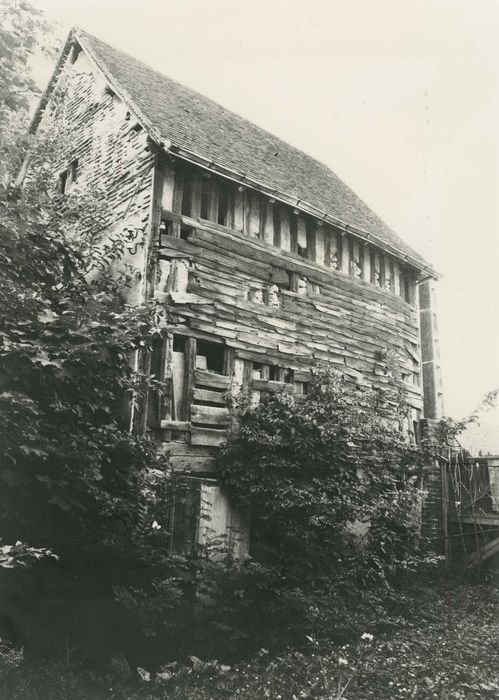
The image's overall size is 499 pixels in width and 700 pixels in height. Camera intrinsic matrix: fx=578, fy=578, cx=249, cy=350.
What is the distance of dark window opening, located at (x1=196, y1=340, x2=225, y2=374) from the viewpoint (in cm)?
1032

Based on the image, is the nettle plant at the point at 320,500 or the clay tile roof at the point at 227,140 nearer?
the nettle plant at the point at 320,500

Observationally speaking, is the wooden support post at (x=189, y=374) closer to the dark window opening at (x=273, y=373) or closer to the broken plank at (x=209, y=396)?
the broken plank at (x=209, y=396)

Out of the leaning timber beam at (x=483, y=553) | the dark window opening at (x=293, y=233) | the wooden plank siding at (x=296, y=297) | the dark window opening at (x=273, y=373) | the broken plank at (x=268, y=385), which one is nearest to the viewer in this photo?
the wooden plank siding at (x=296, y=297)

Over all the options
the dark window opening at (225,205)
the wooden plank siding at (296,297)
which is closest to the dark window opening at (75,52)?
the dark window opening at (225,205)

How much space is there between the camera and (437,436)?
11938 millimetres

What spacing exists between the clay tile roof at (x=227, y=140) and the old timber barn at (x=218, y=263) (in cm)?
7

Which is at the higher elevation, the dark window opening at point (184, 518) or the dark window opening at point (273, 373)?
the dark window opening at point (273, 373)

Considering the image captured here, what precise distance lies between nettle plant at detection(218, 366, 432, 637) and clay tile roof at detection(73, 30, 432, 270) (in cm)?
455

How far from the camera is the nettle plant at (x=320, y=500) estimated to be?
8.73 metres

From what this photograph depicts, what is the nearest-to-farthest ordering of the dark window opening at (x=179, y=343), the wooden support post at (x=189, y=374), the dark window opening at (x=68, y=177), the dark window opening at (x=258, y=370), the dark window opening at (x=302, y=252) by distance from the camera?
the wooden support post at (x=189, y=374)
the dark window opening at (x=179, y=343)
the dark window opening at (x=258, y=370)
the dark window opening at (x=302, y=252)
the dark window opening at (x=68, y=177)

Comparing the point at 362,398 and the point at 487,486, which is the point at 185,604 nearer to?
the point at 362,398

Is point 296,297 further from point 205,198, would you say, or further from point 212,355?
point 205,198

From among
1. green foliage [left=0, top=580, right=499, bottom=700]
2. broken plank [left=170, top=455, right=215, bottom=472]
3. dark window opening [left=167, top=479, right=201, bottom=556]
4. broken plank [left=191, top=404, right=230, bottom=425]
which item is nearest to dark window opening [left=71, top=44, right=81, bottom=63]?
broken plank [left=191, top=404, right=230, bottom=425]

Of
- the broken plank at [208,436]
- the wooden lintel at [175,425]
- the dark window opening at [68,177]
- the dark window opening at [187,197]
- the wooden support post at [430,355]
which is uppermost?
the dark window opening at [68,177]
